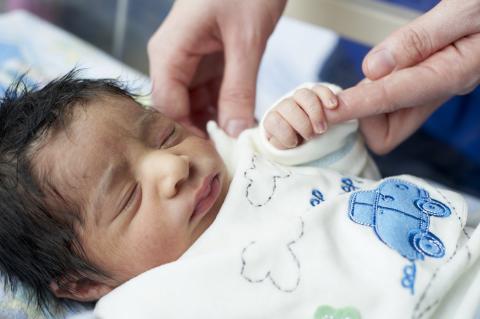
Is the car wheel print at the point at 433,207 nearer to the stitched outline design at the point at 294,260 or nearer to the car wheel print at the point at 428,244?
the car wheel print at the point at 428,244

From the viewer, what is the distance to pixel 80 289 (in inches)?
32.7

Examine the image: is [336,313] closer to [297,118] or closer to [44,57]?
[297,118]

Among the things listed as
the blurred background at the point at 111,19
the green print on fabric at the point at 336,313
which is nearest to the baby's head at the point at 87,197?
the green print on fabric at the point at 336,313

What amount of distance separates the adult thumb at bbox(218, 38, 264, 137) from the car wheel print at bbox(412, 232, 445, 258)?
43 centimetres

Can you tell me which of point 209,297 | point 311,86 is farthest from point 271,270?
point 311,86

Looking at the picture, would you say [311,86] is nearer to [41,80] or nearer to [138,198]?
[138,198]

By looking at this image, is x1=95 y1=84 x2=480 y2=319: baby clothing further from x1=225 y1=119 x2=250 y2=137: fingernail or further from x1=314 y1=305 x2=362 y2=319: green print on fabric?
x1=225 y1=119 x2=250 y2=137: fingernail

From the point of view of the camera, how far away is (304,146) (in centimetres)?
89

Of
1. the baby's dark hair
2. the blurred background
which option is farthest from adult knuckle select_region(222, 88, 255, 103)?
the blurred background

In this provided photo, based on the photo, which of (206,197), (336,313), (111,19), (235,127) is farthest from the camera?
(111,19)

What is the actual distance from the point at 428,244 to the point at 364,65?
30 cm

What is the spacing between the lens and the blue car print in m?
0.73

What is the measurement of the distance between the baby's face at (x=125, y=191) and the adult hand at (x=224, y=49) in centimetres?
28

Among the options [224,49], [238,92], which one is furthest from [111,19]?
[238,92]
